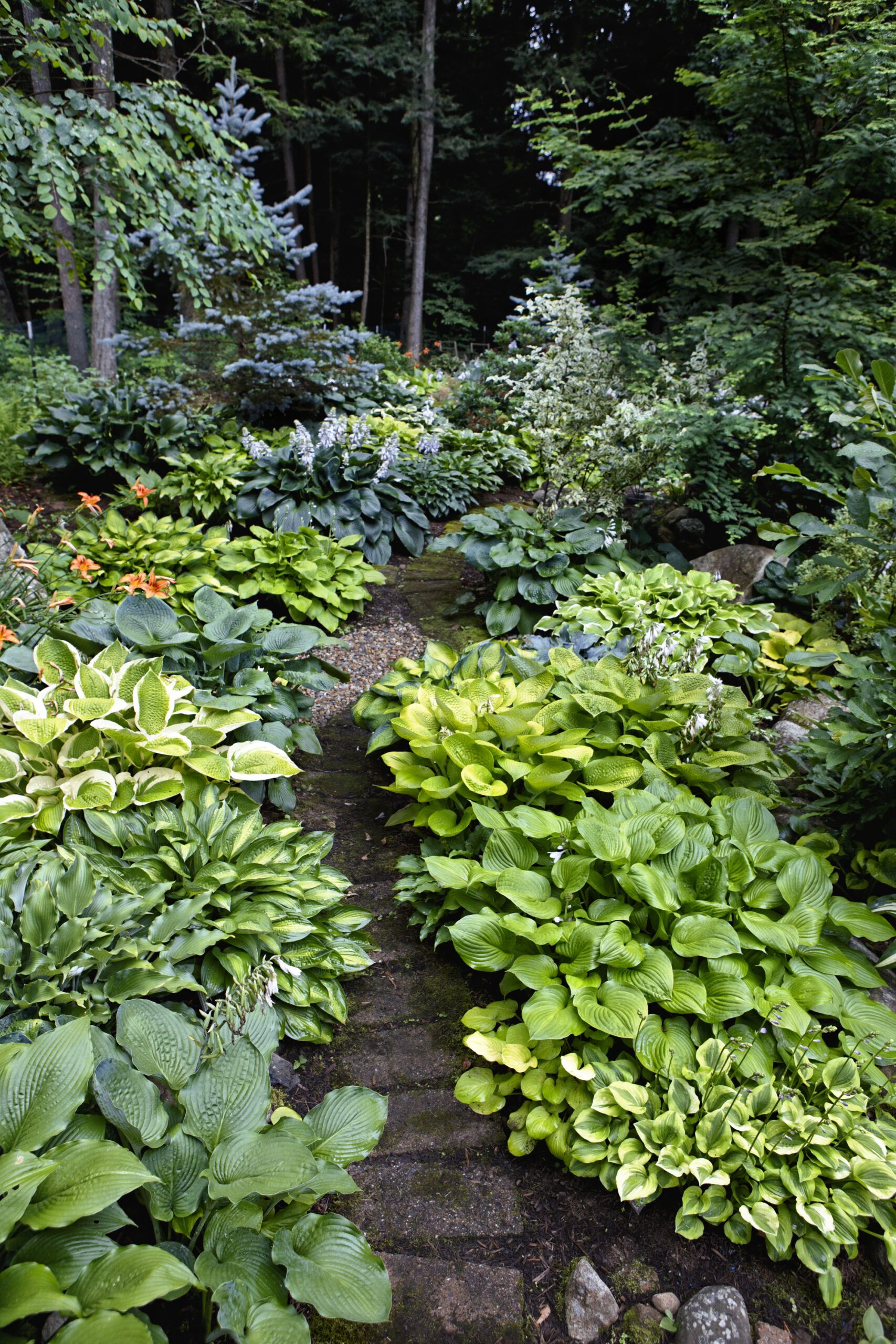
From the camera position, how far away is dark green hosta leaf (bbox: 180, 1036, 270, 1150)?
141 centimetres

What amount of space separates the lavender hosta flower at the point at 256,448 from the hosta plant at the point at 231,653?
2727 mm

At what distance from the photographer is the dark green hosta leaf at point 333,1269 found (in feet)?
4.01

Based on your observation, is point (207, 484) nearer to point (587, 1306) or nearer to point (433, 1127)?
point (433, 1127)

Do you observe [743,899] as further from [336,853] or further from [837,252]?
[837,252]

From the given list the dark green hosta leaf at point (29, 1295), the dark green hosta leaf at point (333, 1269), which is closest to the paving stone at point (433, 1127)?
the dark green hosta leaf at point (333, 1269)

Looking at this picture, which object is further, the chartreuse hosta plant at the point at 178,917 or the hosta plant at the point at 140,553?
the hosta plant at the point at 140,553

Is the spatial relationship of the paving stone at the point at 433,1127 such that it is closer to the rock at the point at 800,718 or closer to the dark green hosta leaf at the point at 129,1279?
the dark green hosta leaf at the point at 129,1279

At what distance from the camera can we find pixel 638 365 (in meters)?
5.38

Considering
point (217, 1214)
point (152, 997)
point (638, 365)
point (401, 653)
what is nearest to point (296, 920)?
point (152, 997)

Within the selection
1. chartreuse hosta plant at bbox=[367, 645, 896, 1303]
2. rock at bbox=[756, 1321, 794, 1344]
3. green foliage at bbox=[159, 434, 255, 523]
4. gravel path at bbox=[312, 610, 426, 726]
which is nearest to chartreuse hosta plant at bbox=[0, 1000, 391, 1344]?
chartreuse hosta plant at bbox=[367, 645, 896, 1303]

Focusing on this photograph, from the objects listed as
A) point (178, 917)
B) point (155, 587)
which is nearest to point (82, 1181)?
point (178, 917)

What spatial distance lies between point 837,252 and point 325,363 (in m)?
4.28

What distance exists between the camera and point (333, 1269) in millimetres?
1286

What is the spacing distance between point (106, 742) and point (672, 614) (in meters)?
2.79
